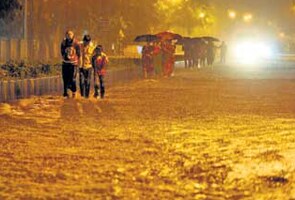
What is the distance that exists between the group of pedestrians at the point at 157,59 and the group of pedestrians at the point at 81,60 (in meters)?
11.9

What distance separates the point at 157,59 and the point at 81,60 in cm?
1315

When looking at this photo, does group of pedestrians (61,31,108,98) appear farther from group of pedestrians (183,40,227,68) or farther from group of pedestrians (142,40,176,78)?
group of pedestrians (183,40,227,68)

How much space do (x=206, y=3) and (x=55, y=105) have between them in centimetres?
5448

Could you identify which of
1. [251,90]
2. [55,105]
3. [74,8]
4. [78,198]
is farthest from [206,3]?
[78,198]

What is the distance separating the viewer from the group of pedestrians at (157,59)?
30.2m

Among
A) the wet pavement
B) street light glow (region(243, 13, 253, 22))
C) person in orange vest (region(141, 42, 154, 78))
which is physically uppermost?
street light glow (region(243, 13, 253, 22))

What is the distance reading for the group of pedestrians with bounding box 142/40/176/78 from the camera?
98.9 ft

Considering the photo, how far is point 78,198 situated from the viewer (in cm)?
684

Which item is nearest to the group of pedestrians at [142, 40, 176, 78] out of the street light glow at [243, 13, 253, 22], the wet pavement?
the wet pavement

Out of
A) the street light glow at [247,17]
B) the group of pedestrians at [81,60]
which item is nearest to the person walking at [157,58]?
the group of pedestrians at [81,60]

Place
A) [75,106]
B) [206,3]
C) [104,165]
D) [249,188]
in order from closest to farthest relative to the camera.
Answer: [249,188]
[104,165]
[75,106]
[206,3]

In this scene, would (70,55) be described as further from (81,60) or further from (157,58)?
(157,58)

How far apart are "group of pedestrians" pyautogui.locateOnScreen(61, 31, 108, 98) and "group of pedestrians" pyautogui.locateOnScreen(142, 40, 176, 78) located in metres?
11.9

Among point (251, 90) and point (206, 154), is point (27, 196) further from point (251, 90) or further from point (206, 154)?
point (251, 90)
